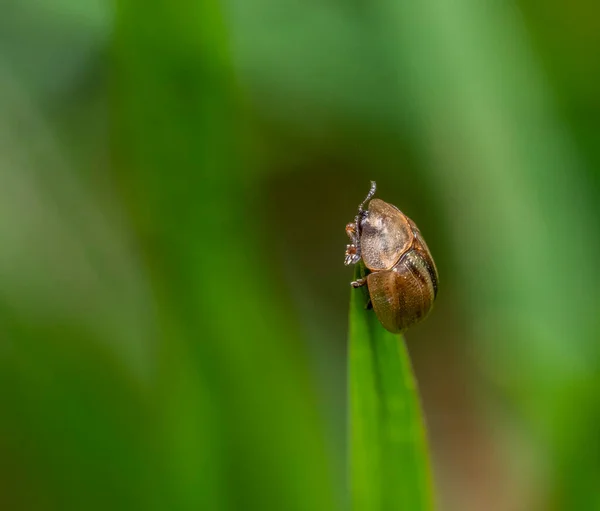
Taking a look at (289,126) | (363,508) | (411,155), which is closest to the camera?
(363,508)

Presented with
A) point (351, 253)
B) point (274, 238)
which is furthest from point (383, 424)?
point (274, 238)

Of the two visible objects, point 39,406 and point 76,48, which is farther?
point 76,48

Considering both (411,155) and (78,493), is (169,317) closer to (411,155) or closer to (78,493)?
(78,493)

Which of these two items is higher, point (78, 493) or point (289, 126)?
point (289, 126)

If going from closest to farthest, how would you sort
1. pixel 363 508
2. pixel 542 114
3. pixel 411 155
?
1. pixel 363 508
2. pixel 542 114
3. pixel 411 155

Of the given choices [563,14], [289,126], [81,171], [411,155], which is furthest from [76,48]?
[563,14]

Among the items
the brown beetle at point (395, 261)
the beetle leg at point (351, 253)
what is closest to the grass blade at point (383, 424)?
the brown beetle at point (395, 261)

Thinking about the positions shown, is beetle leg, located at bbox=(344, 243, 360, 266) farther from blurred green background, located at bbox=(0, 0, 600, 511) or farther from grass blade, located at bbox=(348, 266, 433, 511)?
grass blade, located at bbox=(348, 266, 433, 511)
